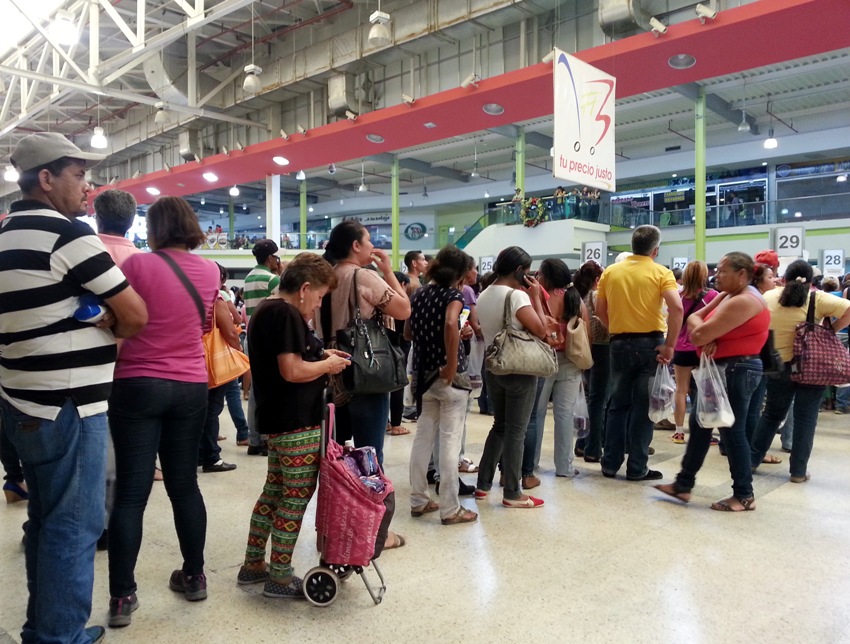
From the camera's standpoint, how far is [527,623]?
2.27m

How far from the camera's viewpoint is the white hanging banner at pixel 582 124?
17.9 feet

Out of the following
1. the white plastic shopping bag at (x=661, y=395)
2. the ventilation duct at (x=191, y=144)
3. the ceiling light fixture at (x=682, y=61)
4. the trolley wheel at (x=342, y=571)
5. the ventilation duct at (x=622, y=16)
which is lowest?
the trolley wheel at (x=342, y=571)

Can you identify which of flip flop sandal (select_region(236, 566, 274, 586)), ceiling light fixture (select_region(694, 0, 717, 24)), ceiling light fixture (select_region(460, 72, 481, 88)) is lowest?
flip flop sandal (select_region(236, 566, 274, 586))

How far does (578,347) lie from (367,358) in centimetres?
171

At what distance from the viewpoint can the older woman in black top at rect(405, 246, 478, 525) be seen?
10.5 ft

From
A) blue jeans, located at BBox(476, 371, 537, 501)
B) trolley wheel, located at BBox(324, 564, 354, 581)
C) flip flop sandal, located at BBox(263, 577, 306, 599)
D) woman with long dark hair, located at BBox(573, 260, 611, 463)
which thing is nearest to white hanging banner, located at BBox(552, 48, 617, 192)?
woman with long dark hair, located at BBox(573, 260, 611, 463)

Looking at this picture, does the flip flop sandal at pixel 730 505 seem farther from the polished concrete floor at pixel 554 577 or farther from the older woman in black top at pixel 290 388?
the older woman in black top at pixel 290 388

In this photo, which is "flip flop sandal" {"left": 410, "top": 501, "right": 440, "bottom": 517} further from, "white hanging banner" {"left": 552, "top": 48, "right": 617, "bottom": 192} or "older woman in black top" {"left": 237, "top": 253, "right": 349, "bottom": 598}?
"white hanging banner" {"left": 552, "top": 48, "right": 617, "bottom": 192}

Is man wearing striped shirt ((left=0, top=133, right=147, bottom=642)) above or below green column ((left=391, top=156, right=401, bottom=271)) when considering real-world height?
below

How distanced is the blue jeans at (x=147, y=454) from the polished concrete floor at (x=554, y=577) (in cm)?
28

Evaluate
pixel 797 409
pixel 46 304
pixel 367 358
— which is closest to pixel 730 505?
pixel 797 409

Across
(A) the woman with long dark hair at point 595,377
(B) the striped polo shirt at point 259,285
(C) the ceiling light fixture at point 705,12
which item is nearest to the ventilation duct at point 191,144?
(C) the ceiling light fixture at point 705,12

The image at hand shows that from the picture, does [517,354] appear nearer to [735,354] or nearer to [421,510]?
[421,510]

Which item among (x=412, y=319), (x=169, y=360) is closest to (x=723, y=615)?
(x=412, y=319)
